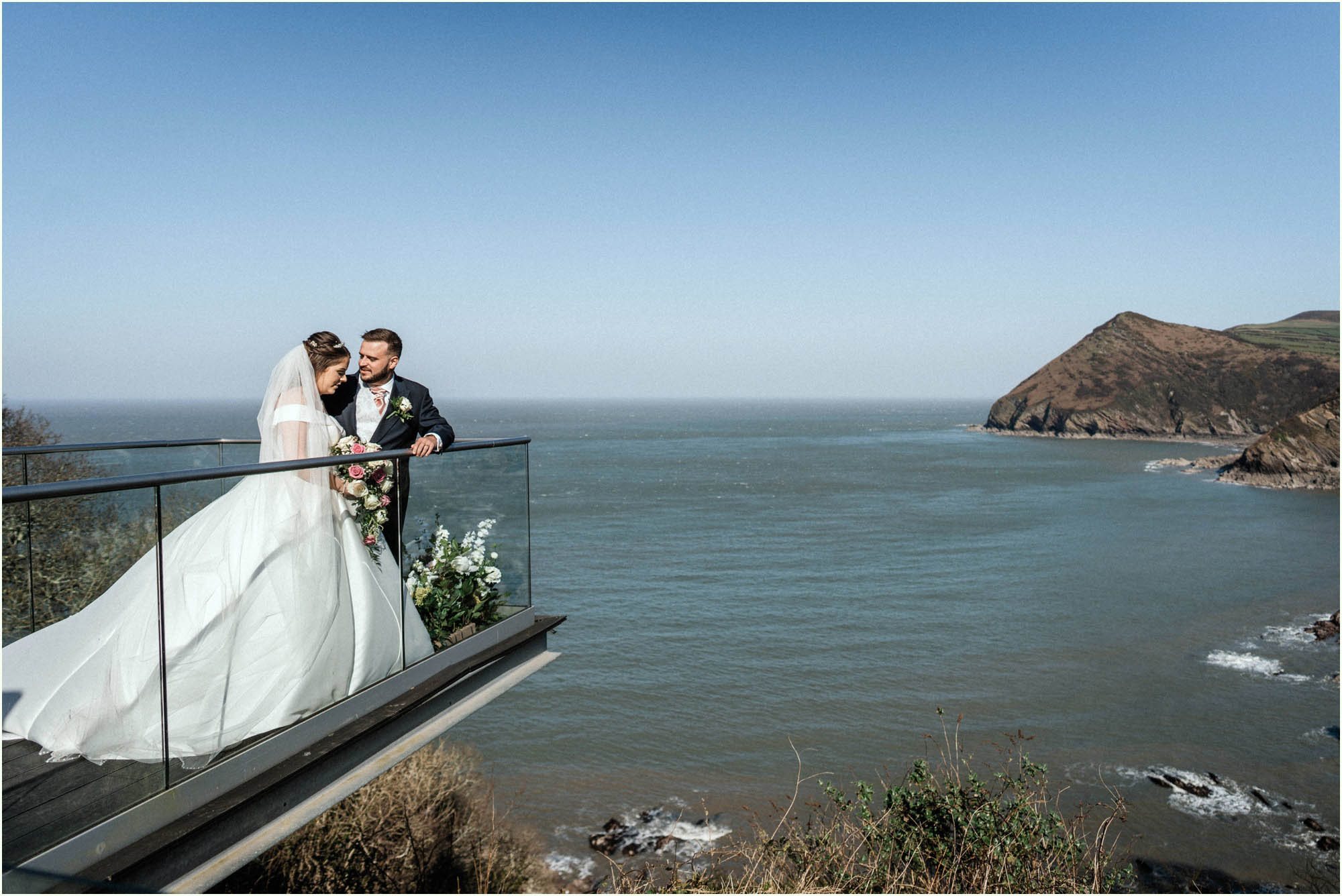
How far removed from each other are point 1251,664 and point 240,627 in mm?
25923

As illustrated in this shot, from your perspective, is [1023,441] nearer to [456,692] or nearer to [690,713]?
[690,713]

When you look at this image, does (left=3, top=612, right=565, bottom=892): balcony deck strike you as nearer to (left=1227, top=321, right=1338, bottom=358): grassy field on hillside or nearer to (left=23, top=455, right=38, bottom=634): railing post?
(left=23, top=455, right=38, bottom=634): railing post

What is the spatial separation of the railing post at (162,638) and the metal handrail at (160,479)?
10 centimetres

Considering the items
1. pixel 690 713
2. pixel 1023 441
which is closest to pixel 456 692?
pixel 690 713

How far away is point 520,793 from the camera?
1600cm

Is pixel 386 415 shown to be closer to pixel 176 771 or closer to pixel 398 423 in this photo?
pixel 398 423

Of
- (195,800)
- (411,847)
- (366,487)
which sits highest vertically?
(366,487)

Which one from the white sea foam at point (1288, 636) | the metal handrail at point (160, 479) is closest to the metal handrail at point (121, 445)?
the metal handrail at point (160, 479)

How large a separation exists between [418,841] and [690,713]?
8.51 metres

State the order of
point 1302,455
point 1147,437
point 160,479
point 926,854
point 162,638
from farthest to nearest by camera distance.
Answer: point 1147,437, point 1302,455, point 926,854, point 162,638, point 160,479

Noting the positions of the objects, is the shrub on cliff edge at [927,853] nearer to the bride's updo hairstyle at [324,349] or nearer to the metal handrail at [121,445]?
the bride's updo hairstyle at [324,349]

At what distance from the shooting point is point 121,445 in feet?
19.5

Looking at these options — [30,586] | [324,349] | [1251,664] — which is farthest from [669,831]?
[1251,664]

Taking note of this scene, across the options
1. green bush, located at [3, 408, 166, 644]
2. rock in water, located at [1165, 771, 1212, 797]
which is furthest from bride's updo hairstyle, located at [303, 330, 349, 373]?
rock in water, located at [1165, 771, 1212, 797]
